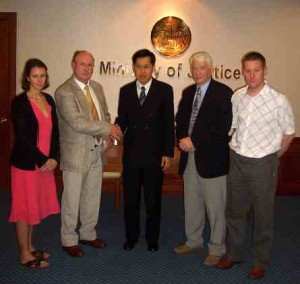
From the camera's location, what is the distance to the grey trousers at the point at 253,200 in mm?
2736

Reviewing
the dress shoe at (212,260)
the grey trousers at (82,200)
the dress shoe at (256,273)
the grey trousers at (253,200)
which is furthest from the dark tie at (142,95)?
the dress shoe at (256,273)

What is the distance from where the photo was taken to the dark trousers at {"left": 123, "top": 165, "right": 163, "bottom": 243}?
3.29 m

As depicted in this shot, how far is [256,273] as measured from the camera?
2.88 metres

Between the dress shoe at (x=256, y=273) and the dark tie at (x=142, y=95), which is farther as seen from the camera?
the dark tie at (x=142, y=95)

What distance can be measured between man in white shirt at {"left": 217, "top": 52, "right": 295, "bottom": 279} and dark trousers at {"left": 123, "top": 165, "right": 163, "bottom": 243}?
0.66m

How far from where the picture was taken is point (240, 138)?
2.80m

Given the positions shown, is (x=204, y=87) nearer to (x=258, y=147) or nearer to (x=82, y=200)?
(x=258, y=147)

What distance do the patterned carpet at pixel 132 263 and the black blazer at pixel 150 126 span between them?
2.56 ft

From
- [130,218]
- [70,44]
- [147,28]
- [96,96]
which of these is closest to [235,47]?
[147,28]

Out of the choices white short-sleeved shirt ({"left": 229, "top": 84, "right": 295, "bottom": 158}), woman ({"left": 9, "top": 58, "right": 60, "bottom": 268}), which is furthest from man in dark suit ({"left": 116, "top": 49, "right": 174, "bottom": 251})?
white short-sleeved shirt ({"left": 229, "top": 84, "right": 295, "bottom": 158})

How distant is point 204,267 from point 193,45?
10.6 ft

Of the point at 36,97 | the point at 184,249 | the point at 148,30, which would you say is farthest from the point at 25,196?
the point at 148,30

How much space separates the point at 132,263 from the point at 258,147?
133 cm

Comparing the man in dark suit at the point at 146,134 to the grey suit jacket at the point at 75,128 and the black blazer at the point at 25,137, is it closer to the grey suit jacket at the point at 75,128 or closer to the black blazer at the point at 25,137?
the grey suit jacket at the point at 75,128
